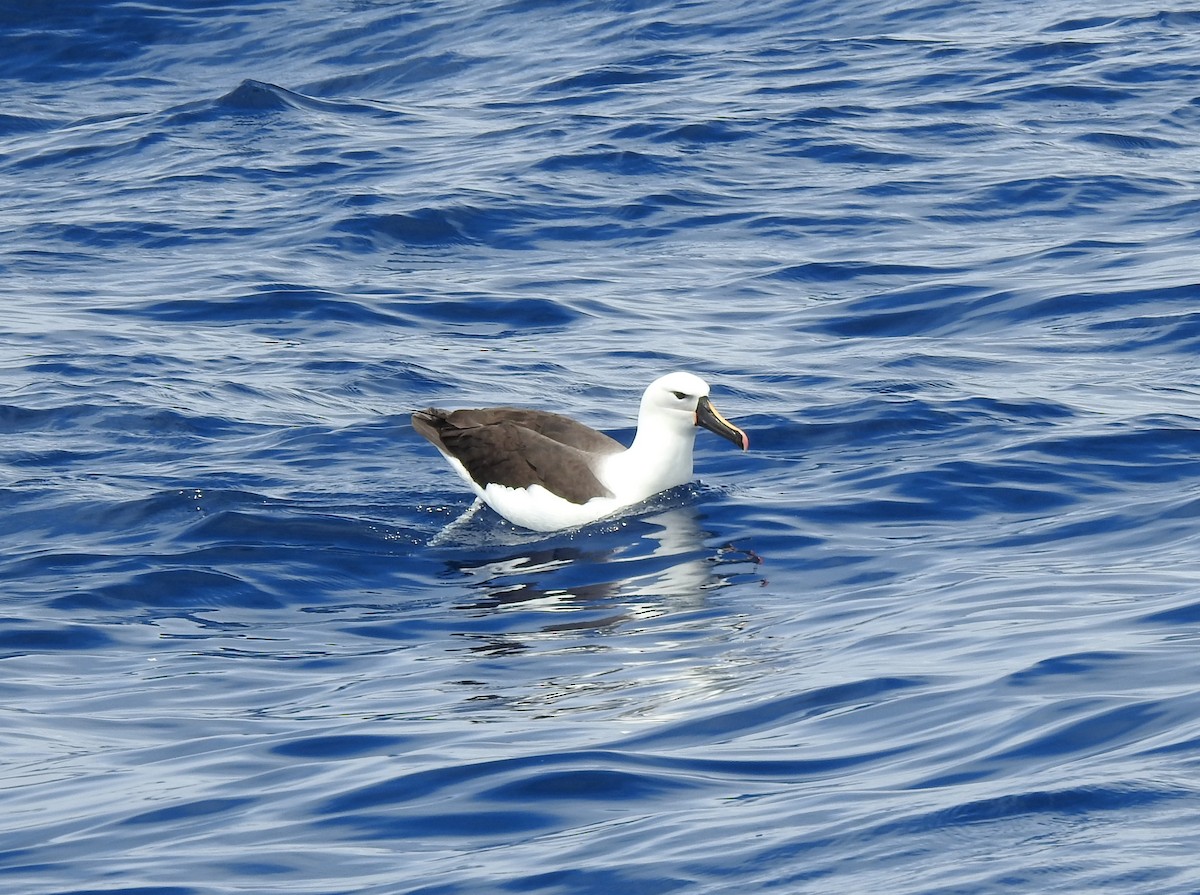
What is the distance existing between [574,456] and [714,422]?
91 centimetres

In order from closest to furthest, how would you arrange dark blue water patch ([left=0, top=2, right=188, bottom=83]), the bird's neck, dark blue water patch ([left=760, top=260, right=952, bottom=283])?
the bird's neck
dark blue water patch ([left=760, top=260, right=952, bottom=283])
dark blue water patch ([left=0, top=2, right=188, bottom=83])

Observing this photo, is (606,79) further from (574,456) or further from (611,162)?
(574,456)

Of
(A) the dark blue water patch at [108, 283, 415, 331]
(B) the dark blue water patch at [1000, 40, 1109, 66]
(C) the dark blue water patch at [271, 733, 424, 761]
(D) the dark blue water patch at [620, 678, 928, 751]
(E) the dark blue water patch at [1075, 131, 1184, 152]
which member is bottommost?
(D) the dark blue water patch at [620, 678, 928, 751]

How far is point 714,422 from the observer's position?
12.2m

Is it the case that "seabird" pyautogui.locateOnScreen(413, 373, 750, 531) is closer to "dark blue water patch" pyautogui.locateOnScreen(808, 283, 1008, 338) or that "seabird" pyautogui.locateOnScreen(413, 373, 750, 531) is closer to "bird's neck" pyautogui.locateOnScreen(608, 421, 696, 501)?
"bird's neck" pyautogui.locateOnScreen(608, 421, 696, 501)

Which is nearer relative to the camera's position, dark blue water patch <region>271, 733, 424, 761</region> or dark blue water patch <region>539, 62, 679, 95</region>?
dark blue water patch <region>271, 733, 424, 761</region>

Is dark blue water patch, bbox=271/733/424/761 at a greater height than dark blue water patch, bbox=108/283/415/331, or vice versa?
dark blue water patch, bbox=108/283/415/331

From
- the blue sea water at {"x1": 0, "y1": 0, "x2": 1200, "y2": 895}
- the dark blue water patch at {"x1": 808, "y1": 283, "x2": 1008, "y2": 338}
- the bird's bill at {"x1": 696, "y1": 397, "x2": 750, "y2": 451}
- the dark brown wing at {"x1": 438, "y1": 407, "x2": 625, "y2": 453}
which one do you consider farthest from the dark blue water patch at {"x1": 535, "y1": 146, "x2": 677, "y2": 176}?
the bird's bill at {"x1": 696, "y1": 397, "x2": 750, "y2": 451}

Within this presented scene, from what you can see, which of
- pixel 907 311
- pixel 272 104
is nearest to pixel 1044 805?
pixel 907 311

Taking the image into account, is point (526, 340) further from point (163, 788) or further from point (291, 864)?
point (291, 864)

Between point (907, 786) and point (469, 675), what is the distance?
285 centimetres

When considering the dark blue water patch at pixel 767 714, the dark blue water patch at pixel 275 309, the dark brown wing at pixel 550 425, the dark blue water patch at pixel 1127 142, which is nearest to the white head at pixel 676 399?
the dark brown wing at pixel 550 425

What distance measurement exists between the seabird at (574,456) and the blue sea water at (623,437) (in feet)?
0.70

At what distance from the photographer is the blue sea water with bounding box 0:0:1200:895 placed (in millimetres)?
6855
